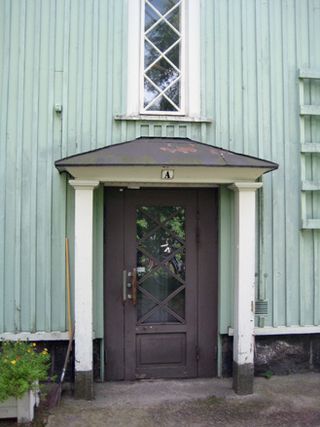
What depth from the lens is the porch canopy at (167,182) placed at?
16.1 feet

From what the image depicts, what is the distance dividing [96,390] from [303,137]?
3958 millimetres

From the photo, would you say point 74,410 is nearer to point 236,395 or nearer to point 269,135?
point 236,395

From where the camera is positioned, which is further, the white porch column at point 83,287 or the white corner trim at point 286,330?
the white corner trim at point 286,330

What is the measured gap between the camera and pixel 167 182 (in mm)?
5332

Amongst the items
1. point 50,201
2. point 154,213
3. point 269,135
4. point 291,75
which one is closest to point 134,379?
point 154,213

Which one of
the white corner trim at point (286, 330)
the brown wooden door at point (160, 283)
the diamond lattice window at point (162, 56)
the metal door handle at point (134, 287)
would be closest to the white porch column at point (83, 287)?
the brown wooden door at point (160, 283)

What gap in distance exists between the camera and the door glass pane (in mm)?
5648

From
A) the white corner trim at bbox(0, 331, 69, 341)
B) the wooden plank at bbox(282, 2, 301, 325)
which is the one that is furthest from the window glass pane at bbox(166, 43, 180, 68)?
the white corner trim at bbox(0, 331, 69, 341)

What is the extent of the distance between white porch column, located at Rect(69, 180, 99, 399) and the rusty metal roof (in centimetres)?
29

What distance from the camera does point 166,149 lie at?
5.10 m

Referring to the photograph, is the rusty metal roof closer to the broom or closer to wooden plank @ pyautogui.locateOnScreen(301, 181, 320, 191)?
wooden plank @ pyautogui.locateOnScreen(301, 181, 320, 191)

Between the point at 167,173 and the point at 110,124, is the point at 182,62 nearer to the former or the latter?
the point at 110,124

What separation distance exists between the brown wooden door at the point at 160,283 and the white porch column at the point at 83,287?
55 cm

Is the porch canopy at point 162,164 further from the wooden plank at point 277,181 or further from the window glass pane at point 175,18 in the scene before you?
the window glass pane at point 175,18
